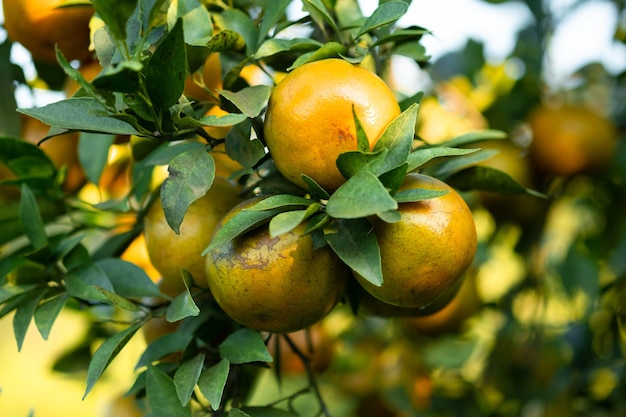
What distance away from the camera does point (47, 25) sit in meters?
0.98

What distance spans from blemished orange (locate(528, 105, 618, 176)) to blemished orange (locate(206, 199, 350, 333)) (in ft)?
3.16

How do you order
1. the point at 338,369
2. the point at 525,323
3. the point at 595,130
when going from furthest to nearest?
1. the point at 525,323
2. the point at 338,369
3. the point at 595,130

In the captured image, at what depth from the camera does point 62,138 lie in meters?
1.14

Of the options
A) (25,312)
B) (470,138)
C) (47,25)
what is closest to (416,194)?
(470,138)

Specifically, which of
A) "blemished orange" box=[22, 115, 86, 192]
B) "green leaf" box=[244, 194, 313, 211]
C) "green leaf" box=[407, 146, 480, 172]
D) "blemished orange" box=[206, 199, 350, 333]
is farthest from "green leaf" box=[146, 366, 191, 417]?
"blemished orange" box=[22, 115, 86, 192]

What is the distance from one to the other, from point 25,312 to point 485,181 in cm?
59

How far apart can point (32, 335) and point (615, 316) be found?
2915 mm

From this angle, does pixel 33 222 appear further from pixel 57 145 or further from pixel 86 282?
pixel 57 145

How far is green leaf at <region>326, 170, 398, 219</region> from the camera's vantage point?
0.58m

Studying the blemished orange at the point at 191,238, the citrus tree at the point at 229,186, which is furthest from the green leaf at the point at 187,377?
the blemished orange at the point at 191,238

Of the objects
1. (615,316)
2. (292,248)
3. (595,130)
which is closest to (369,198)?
(292,248)

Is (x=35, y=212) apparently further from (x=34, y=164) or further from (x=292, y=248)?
(x=292, y=248)

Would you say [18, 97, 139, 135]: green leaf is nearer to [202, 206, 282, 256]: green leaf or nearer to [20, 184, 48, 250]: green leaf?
[202, 206, 282, 256]: green leaf

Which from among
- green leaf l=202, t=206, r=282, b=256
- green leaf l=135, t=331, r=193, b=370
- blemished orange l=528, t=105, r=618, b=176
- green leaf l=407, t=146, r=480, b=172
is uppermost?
green leaf l=407, t=146, r=480, b=172
